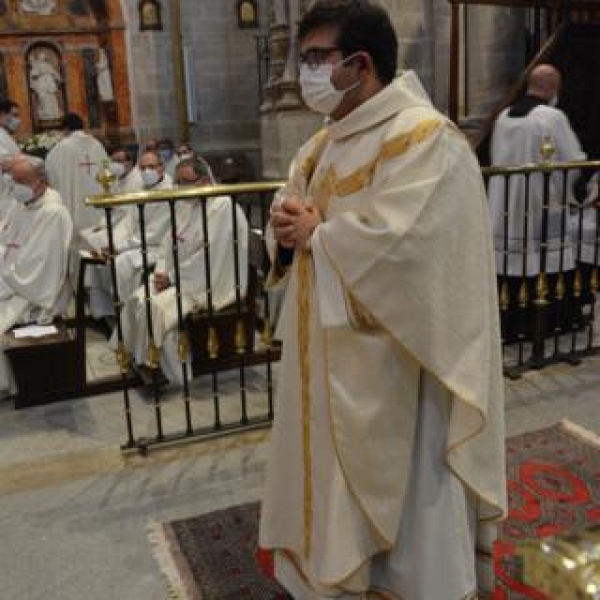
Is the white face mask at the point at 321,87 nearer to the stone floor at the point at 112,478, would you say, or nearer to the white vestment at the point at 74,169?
the stone floor at the point at 112,478

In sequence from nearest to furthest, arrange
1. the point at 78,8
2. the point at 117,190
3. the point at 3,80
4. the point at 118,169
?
the point at 118,169, the point at 117,190, the point at 3,80, the point at 78,8

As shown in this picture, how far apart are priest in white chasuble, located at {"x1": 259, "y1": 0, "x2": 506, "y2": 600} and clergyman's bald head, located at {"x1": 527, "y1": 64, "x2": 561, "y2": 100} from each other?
11.4ft

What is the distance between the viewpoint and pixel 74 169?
8266mm

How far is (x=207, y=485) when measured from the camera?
11.4 ft

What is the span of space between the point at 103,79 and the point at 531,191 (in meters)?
9.12

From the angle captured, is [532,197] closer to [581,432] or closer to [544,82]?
[544,82]

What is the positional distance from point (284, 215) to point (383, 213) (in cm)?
32

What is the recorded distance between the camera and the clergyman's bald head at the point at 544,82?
5.23m

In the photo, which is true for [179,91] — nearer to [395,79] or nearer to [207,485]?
[207,485]

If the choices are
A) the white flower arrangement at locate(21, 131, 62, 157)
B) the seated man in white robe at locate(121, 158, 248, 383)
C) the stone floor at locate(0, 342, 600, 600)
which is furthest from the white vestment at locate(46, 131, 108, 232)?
the stone floor at locate(0, 342, 600, 600)

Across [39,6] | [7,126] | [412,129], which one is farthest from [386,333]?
[39,6]

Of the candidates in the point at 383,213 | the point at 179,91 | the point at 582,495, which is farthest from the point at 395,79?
the point at 179,91

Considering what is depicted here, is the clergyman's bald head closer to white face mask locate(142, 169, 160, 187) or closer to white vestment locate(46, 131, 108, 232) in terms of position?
white face mask locate(142, 169, 160, 187)

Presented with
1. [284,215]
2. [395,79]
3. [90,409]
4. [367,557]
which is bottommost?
[90,409]
